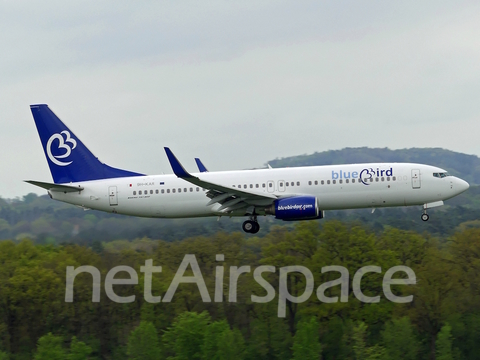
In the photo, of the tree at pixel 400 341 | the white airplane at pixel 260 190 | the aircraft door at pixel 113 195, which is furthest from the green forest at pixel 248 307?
the aircraft door at pixel 113 195

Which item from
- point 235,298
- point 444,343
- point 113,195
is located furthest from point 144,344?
point 444,343

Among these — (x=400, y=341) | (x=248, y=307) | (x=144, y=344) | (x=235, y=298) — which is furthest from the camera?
(x=235, y=298)

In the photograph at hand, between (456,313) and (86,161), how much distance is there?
32341 millimetres

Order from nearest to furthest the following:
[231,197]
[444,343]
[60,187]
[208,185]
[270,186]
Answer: [208,185]
[231,197]
[270,186]
[60,187]
[444,343]

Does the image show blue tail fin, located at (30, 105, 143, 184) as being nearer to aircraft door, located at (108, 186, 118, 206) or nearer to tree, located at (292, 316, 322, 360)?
aircraft door, located at (108, 186, 118, 206)

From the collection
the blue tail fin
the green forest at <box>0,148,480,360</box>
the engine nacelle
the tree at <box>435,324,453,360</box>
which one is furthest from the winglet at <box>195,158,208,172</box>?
the tree at <box>435,324,453,360</box>

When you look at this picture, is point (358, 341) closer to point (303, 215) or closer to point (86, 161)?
point (303, 215)

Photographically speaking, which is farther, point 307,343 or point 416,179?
point 307,343

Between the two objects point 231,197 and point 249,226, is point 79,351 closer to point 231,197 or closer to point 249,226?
point 249,226

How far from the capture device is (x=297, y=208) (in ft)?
132

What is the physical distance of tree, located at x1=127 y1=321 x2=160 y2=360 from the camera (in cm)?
5725

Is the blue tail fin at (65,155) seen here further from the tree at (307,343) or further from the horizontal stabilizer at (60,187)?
the tree at (307,343)
